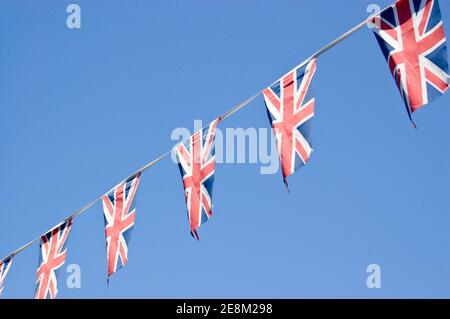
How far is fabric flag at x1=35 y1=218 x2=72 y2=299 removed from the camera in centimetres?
1437

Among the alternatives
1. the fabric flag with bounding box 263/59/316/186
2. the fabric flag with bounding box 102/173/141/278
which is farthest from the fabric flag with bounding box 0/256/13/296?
the fabric flag with bounding box 263/59/316/186

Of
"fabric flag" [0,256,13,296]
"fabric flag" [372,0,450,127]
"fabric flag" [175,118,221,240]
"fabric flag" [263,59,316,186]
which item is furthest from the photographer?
"fabric flag" [0,256,13,296]

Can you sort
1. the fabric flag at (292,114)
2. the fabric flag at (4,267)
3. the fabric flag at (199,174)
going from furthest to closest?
the fabric flag at (4,267) → the fabric flag at (199,174) → the fabric flag at (292,114)

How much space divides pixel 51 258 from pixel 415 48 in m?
7.36

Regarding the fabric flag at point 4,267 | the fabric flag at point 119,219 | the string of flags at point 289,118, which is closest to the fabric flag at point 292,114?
the string of flags at point 289,118

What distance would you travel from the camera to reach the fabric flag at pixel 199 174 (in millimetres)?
12172

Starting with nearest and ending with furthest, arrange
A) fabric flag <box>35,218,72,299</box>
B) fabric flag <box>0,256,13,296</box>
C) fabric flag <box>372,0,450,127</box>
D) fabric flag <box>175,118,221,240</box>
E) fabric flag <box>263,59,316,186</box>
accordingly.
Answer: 1. fabric flag <box>372,0,450,127</box>
2. fabric flag <box>263,59,316,186</box>
3. fabric flag <box>175,118,221,240</box>
4. fabric flag <box>35,218,72,299</box>
5. fabric flag <box>0,256,13,296</box>

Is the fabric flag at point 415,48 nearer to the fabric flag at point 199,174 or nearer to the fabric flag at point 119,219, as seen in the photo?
the fabric flag at point 199,174

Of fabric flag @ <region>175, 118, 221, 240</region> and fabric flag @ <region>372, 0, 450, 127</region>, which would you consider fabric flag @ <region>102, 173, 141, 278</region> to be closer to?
fabric flag @ <region>175, 118, 221, 240</region>

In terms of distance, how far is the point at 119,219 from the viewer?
13.7 meters

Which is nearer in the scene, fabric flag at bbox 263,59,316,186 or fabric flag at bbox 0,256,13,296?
fabric flag at bbox 263,59,316,186

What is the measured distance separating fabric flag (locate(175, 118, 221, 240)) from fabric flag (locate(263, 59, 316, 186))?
3.96ft

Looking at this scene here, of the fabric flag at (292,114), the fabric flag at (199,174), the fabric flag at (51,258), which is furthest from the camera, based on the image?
the fabric flag at (51,258)
